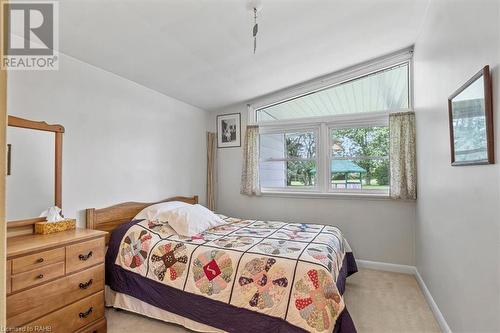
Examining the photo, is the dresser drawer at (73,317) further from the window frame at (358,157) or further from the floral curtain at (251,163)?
the window frame at (358,157)

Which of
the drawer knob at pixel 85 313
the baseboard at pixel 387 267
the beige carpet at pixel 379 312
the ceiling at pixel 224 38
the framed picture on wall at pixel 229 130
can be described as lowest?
the beige carpet at pixel 379 312

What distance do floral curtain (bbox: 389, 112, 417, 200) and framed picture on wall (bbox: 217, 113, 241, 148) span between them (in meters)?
2.24

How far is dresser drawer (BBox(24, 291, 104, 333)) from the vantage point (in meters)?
1.66

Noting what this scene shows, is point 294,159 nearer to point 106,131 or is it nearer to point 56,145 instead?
point 106,131

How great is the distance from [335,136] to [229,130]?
1702 mm

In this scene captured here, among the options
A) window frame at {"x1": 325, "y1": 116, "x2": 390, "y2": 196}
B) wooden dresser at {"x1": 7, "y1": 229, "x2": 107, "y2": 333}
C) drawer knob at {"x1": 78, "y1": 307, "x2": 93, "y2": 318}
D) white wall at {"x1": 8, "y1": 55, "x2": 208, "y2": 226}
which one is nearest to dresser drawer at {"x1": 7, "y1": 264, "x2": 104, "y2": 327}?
wooden dresser at {"x1": 7, "y1": 229, "x2": 107, "y2": 333}

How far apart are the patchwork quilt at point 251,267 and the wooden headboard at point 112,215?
0.28 meters

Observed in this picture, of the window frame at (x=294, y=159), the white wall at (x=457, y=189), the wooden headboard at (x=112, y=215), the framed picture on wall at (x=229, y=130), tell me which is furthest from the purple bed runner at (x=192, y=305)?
the framed picture on wall at (x=229, y=130)

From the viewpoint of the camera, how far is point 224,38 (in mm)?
2383

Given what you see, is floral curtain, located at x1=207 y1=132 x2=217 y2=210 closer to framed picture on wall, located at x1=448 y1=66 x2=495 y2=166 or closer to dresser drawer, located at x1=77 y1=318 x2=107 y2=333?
dresser drawer, located at x1=77 y1=318 x2=107 y2=333

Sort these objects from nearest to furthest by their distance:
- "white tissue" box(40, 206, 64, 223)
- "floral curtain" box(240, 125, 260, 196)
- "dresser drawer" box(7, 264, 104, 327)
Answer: "dresser drawer" box(7, 264, 104, 327), "white tissue" box(40, 206, 64, 223), "floral curtain" box(240, 125, 260, 196)

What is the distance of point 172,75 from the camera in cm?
295

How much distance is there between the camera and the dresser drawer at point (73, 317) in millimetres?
Answer: 1657

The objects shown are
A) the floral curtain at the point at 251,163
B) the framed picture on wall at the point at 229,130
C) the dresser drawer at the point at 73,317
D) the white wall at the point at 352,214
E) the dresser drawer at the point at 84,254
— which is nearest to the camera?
the dresser drawer at the point at 73,317
